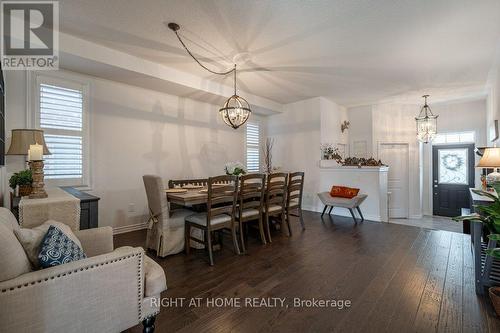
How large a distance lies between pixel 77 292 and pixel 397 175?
684cm

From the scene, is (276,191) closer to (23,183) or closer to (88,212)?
(88,212)

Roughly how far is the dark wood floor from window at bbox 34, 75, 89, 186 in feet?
4.10

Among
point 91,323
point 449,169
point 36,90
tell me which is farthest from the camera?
point 449,169

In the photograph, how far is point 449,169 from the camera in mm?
6094

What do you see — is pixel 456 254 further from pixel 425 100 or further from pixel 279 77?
pixel 425 100

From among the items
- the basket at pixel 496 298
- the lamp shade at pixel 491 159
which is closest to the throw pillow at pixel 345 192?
the lamp shade at pixel 491 159

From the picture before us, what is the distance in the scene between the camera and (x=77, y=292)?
1.24 metres

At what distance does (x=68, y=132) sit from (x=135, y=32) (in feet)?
5.88

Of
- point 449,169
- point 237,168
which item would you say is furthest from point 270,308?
point 449,169

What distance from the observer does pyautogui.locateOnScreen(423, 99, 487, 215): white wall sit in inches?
217

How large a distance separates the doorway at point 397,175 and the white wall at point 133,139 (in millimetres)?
4575

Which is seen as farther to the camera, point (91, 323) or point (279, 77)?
point (279, 77)

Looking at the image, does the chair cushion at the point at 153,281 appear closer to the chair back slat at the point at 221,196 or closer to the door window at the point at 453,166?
the chair back slat at the point at 221,196

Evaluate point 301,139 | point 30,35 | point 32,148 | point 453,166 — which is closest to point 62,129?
point 30,35
